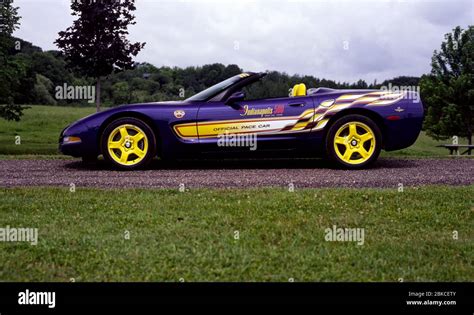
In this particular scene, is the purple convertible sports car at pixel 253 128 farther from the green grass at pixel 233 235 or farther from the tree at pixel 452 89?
the tree at pixel 452 89

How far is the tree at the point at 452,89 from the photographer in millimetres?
24469

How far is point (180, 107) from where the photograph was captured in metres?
6.97

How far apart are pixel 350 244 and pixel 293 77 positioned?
4.62 metres

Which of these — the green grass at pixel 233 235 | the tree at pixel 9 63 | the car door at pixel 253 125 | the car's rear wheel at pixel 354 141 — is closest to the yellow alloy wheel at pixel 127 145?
the car door at pixel 253 125

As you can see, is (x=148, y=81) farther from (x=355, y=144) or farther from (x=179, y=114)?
(x=355, y=144)

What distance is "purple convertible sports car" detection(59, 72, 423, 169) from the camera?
6895 mm

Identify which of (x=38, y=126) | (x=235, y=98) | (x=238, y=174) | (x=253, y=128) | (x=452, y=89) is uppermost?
(x=452, y=89)

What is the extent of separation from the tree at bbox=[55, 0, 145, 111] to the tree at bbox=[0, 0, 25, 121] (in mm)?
2494

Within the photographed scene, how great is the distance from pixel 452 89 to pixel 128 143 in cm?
2172

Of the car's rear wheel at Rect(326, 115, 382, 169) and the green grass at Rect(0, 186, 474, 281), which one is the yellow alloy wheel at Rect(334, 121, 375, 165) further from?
the green grass at Rect(0, 186, 474, 281)

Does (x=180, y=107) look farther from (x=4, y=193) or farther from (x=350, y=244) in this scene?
(x=350, y=244)

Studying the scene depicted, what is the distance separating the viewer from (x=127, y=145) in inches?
274
